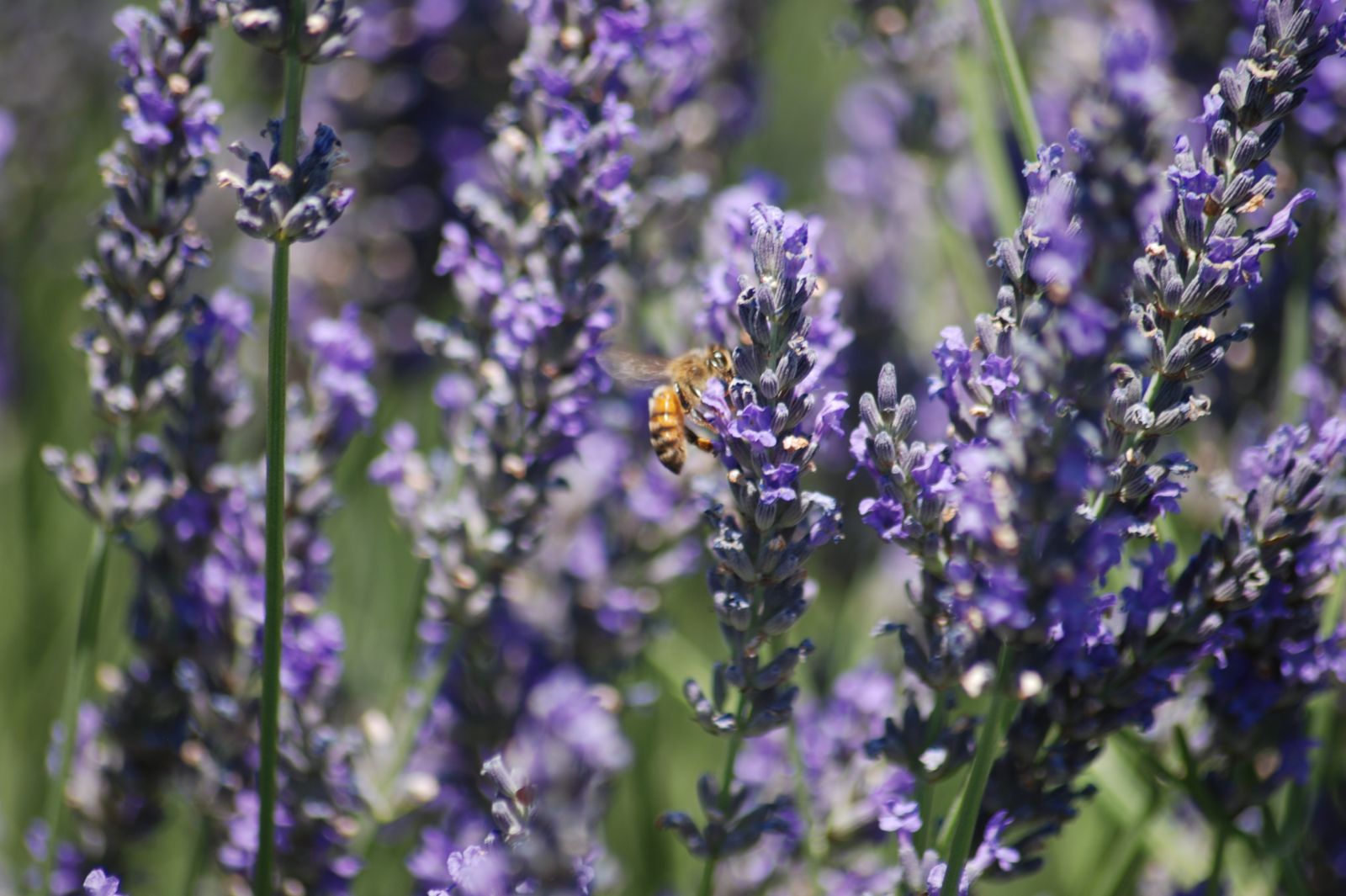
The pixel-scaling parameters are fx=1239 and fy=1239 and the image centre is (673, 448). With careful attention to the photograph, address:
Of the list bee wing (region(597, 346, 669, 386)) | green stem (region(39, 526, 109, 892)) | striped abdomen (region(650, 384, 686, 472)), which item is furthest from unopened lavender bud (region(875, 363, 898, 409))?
green stem (region(39, 526, 109, 892))

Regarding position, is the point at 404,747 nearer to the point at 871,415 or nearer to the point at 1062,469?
the point at 871,415

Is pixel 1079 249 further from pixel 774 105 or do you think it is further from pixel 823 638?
pixel 774 105

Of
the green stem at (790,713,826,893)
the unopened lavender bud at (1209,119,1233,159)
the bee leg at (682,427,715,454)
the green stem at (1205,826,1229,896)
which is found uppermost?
the unopened lavender bud at (1209,119,1233,159)

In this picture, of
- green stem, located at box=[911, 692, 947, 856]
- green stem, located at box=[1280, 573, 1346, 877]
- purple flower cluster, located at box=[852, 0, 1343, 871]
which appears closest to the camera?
purple flower cluster, located at box=[852, 0, 1343, 871]

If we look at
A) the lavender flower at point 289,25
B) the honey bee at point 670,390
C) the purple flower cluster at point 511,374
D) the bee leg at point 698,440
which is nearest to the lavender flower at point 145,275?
the lavender flower at point 289,25

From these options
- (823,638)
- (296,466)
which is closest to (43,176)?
(296,466)

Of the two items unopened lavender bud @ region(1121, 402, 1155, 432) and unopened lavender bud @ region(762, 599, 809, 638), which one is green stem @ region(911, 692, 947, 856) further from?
unopened lavender bud @ region(1121, 402, 1155, 432)

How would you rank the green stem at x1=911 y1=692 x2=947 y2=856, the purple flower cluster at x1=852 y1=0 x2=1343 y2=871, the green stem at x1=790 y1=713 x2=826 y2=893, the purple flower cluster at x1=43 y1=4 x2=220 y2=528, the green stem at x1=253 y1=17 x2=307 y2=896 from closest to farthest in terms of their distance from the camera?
the purple flower cluster at x1=852 y1=0 x2=1343 y2=871, the green stem at x1=253 y1=17 x2=307 y2=896, the green stem at x1=911 y1=692 x2=947 y2=856, the purple flower cluster at x1=43 y1=4 x2=220 y2=528, the green stem at x1=790 y1=713 x2=826 y2=893
